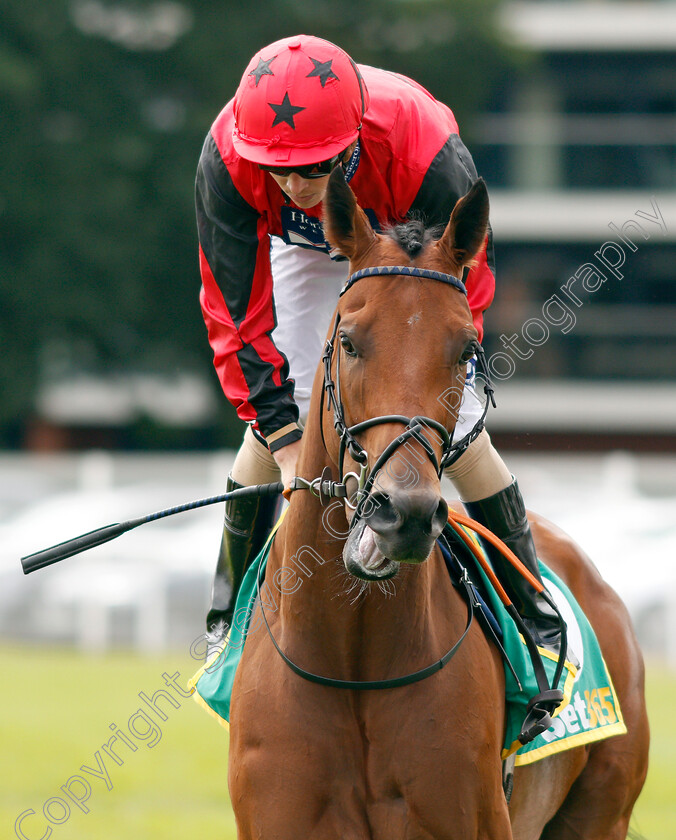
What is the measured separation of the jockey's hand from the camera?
11.3 ft

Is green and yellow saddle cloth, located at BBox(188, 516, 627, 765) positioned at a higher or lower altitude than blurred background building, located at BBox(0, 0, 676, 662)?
higher

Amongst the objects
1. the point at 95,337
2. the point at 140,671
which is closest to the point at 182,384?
the point at 95,337

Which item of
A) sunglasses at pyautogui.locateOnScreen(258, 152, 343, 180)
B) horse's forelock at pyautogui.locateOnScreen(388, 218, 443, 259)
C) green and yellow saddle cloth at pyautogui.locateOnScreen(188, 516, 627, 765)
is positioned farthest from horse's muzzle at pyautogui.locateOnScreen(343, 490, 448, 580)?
sunglasses at pyautogui.locateOnScreen(258, 152, 343, 180)

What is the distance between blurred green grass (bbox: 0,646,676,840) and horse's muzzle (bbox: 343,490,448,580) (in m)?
3.88

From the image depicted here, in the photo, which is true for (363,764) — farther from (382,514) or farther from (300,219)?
(300,219)

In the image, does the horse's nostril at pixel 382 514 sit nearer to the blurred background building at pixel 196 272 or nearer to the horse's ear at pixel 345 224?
the horse's ear at pixel 345 224

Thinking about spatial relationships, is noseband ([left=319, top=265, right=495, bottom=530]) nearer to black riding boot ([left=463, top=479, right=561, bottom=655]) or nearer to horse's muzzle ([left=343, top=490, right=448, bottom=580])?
horse's muzzle ([left=343, top=490, right=448, bottom=580])

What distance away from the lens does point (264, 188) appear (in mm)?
3617

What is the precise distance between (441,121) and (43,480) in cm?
1196

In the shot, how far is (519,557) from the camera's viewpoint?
13.0 feet

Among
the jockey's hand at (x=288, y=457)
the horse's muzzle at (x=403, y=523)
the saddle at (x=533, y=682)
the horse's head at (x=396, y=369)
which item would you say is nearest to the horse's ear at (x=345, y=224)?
the horse's head at (x=396, y=369)

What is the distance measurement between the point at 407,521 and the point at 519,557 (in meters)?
1.39

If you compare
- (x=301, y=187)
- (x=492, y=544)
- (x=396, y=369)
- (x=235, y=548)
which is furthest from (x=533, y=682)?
(x=301, y=187)

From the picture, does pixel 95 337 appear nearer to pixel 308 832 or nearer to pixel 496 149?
pixel 496 149
